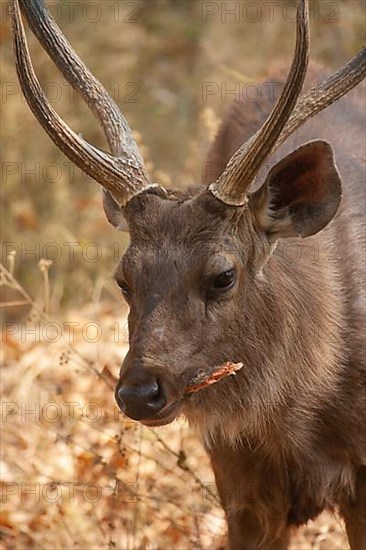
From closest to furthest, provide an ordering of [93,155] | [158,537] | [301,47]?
1. [301,47]
2. [93,155]
3. [158,537]

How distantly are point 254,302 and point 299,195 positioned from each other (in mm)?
486

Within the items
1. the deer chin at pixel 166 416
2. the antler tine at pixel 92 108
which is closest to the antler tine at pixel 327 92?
the antler tine at pixel 92 108

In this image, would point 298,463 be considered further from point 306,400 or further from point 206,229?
point 206,229

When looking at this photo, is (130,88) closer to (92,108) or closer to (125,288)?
(92,108)

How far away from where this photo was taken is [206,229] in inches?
201

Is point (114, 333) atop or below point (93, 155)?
below

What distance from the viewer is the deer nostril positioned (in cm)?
468

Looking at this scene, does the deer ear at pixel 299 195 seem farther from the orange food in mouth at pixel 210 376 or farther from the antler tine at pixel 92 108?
the orange food in mouth at pixel 210 376

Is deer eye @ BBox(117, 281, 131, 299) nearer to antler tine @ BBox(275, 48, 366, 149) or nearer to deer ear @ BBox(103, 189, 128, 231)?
deer ear @ BBox(103, 189, 128, 231)

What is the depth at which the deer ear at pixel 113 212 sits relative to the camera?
5707mm

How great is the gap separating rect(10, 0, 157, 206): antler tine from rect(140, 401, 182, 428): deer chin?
95 centimetres

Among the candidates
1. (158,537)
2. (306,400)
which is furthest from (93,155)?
(158,537)

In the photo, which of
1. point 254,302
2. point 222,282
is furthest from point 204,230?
point 254,302

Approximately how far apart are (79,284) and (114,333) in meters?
2.86
